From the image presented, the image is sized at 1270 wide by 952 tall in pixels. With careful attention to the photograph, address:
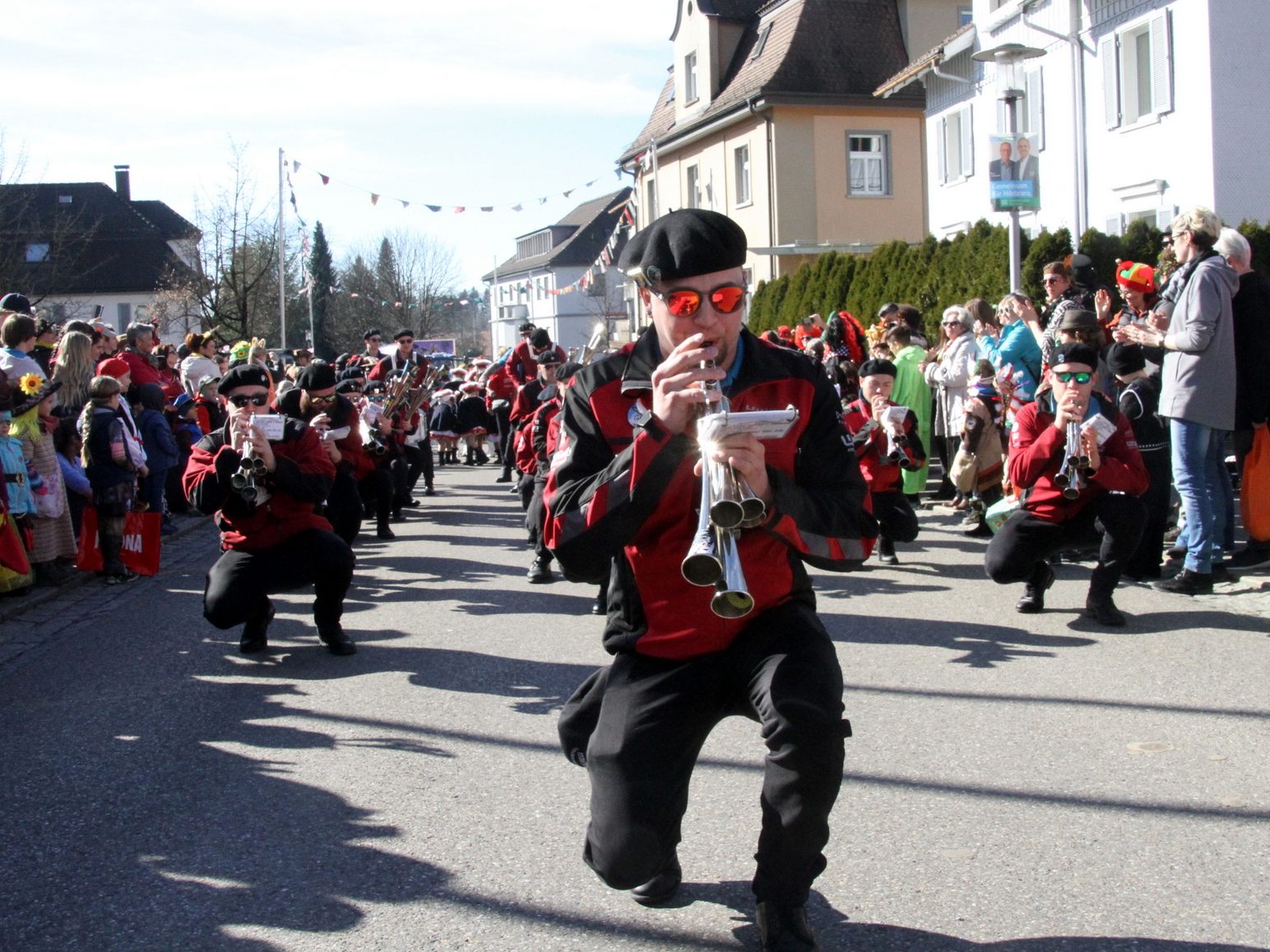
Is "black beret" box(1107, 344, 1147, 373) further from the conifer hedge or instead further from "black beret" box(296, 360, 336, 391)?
"black beret" box(296, 360, 336, 391)

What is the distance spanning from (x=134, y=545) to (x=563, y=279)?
8157 centimetres

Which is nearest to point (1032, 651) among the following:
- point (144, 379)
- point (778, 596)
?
point (778, 596)

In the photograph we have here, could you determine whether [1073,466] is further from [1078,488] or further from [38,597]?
[38,597]

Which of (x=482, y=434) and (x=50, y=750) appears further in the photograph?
(x=482, y=434)

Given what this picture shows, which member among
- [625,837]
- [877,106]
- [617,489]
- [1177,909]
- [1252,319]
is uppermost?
[877,106]

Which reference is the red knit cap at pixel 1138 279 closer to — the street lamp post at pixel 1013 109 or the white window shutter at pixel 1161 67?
the street lamp post at pixel 1013 109

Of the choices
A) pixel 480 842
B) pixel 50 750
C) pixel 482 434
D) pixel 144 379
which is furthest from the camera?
pixel 482 434

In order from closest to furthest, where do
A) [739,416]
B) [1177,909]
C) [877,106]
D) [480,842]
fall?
[739,416] → [1177,909] → [480,842] → [877,106]

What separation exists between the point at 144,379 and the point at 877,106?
2737cm

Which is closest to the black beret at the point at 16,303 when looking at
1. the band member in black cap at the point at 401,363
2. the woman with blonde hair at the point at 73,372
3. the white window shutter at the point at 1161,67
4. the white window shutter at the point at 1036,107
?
the woman with blonde hair at the point at 73,372

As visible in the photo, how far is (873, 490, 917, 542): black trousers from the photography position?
33.7ft

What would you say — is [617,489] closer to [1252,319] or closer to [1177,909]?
[1177,909]

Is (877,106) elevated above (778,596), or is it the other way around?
(877,106)

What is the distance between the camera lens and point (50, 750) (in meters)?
6.32
